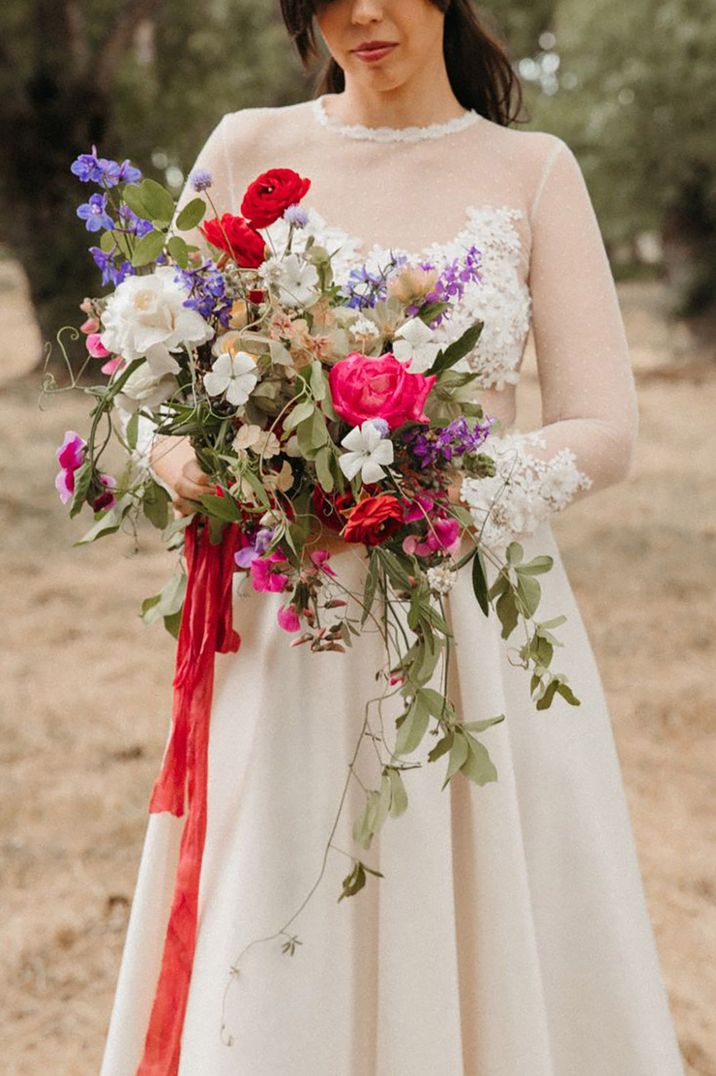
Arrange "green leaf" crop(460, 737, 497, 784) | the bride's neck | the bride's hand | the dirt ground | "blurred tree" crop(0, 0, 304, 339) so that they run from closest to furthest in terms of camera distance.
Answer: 1. "green leaf" crop(460, 737, 497, 784)
2. the bride's hand
3. the bride's neck
4. the dirt ground
5. "blurred tree" crop(0, 0, 304, 339)

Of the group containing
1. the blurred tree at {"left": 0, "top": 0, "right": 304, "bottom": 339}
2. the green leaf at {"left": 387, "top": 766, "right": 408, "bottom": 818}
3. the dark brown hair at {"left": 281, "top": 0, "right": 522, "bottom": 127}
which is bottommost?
the green leaf at {"left": 387, "top": 766, "right": 408, "bottom": 818}

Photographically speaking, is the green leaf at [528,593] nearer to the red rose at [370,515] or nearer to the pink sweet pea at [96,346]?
the red rose at [370,515]

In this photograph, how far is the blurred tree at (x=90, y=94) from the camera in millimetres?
9766

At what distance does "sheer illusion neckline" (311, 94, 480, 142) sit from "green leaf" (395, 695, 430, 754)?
42.4 inches

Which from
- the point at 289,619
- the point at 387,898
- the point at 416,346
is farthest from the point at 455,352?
the point at 387,898

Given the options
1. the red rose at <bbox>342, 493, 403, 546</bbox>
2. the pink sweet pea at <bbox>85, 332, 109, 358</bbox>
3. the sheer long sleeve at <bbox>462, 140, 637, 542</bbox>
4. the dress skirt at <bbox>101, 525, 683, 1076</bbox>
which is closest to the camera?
the red rose at <bbox>342, 493, 403, 546</bbox>

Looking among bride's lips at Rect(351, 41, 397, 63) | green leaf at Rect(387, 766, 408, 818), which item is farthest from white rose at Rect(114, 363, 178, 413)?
bride's lips at Rect(351, 41, 397, 63)

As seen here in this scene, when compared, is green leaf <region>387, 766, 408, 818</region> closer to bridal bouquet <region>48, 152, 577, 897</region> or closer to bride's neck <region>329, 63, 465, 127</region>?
bridal bouquet <region>48, 152, 577, 897</region>

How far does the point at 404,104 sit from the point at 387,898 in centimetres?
130

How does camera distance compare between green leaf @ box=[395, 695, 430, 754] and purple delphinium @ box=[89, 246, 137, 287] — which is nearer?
green leaf @ box=[395, 695, 430, 754]

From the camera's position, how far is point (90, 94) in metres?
9.98

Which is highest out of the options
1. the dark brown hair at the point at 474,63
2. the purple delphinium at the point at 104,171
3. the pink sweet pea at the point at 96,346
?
the dark brown hair at the point at 474,63

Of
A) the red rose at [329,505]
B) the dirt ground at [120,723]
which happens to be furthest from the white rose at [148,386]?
the dirt ground at [120,723]

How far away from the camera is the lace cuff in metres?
1.88
